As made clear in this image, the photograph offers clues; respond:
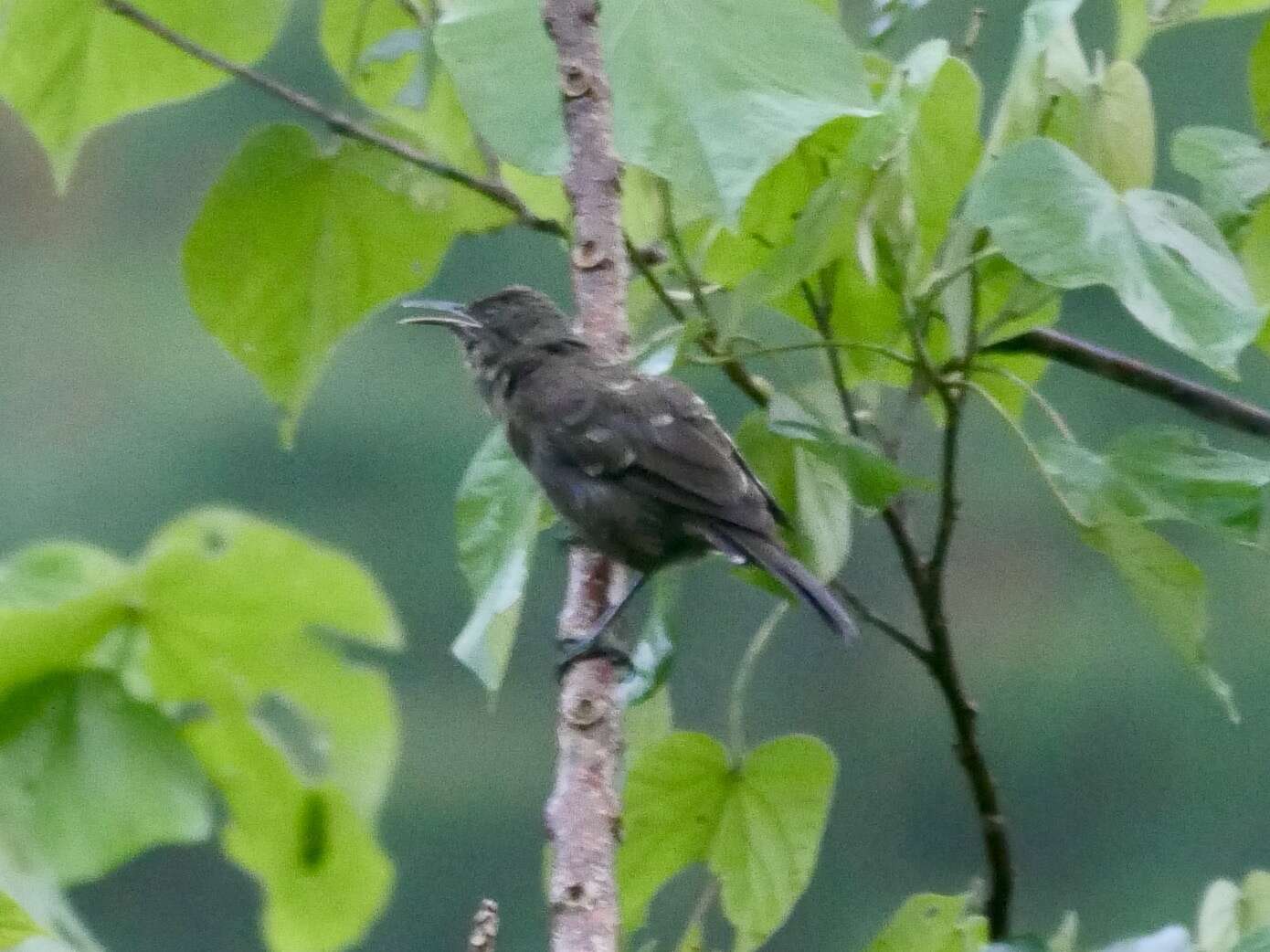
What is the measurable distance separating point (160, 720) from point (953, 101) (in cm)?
62

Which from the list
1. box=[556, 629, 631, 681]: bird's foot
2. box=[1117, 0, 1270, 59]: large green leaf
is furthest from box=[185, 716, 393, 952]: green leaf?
box=[1117, 0, 1270, 59]: large green leaf

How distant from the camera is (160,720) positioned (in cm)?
89

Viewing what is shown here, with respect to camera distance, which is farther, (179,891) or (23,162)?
(23,162)

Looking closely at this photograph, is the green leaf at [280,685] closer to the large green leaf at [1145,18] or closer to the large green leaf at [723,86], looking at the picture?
the large green leaf at [723,86]

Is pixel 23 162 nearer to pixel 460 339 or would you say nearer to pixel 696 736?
pixel 460 339

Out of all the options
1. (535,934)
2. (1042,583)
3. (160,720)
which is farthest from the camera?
(535,934)

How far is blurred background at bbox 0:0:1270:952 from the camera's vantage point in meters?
4.48

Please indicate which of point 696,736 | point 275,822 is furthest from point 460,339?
point 275,822

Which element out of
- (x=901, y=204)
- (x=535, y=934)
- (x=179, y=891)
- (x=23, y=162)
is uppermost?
(x=23, y=162)

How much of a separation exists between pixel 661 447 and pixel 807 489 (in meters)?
0.50

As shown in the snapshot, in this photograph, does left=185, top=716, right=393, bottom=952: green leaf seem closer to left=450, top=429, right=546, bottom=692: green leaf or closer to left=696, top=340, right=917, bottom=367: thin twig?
left=450, top=429, right=546, bottom=692: green leaf

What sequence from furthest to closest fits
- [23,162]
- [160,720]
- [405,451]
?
[23,162], [405,451], [160,720]

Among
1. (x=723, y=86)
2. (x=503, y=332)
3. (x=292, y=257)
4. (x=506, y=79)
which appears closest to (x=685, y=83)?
(x=723, y=86)

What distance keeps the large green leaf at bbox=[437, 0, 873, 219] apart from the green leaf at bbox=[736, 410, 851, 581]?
266 millimetres
